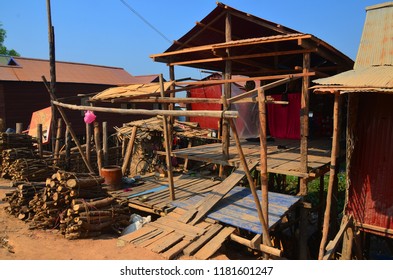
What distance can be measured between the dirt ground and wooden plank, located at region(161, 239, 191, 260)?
0.48 ft

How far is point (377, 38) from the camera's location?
6555 mm

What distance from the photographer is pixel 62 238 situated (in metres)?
6.34

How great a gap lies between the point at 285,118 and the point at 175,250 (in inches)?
349

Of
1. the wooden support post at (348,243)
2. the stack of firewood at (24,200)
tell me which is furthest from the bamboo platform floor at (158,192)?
Result: the wooden support post at (348,243)

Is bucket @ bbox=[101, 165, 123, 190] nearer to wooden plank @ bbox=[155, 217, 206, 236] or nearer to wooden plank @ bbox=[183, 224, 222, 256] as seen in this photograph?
wooden plank @ bbox=[155, 217, 206, 236]

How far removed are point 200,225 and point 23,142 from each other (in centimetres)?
924

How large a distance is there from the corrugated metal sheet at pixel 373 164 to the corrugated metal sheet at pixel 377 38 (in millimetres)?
918

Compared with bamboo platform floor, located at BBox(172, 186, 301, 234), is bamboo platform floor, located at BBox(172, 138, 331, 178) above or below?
above

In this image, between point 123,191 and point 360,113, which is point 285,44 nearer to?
point 360,113

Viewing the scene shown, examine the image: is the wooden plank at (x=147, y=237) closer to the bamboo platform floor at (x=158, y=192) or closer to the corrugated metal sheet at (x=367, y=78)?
the bamboo platform floor at (x=158, y=192)

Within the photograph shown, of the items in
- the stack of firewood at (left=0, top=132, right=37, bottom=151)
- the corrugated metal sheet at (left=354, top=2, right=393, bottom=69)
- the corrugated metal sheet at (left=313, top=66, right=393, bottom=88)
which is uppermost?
the corrugated metal sheet at (left=354, top=2, right=393, bottom=69)

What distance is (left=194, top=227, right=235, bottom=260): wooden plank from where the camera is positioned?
5207mm

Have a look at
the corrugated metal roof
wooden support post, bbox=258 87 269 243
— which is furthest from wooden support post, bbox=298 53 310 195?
the corrugated metal roof

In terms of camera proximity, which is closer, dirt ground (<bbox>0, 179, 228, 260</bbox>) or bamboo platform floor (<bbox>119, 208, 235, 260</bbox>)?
bamboo platform floor (<bbox>119, 208, 235, 260</bbox>)
